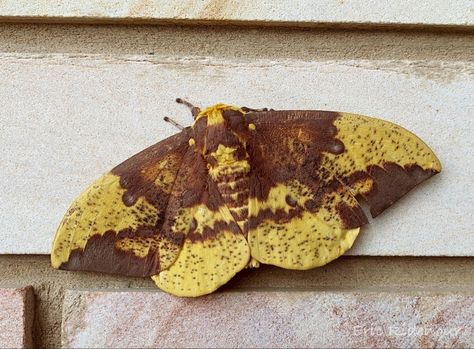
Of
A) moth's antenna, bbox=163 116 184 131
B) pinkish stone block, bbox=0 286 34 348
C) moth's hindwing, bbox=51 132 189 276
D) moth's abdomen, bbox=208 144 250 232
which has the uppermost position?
moth's antenna, bbox=163 116 184 131

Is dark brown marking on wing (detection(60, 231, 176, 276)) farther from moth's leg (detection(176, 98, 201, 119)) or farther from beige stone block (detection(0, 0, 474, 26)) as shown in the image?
beige stone block (detection(0, 0, 474, 26))

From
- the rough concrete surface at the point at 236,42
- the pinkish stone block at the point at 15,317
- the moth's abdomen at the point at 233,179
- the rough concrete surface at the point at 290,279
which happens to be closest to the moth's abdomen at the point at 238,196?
the moth's abdomen at the point at 233,179

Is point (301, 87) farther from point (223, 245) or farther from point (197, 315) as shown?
point (197, 315)

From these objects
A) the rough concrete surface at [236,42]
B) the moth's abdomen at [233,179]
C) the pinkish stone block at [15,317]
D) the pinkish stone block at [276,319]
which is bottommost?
the pinkish stone block at [15,317]

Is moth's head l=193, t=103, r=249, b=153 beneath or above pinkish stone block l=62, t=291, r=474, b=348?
above

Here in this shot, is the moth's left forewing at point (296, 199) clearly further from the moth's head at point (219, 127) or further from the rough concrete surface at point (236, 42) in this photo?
the rough concrete surface at point (236, 42)

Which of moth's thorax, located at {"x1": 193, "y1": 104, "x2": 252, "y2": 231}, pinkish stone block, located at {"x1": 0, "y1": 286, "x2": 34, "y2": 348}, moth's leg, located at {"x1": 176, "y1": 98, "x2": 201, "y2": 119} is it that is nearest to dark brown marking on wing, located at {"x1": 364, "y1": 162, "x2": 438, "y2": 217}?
moth's thorax, located at {"x1": 193, "y1": 104, "x2": 252, "y2": 231}
